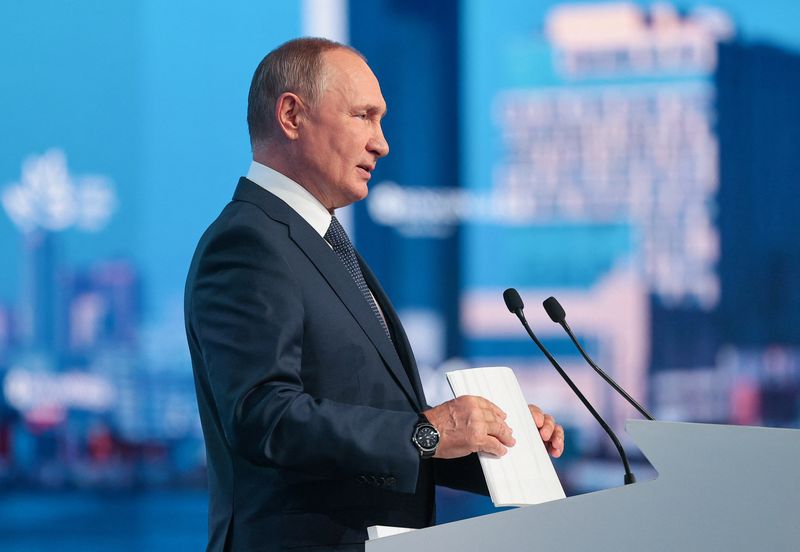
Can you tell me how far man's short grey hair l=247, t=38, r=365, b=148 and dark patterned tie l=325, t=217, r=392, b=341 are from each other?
193mm

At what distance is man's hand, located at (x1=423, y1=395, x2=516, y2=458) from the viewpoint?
52.7 inches

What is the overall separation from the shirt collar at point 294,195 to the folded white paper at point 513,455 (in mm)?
385

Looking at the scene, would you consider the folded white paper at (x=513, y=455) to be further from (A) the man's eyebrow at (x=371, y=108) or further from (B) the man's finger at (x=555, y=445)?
(A) the man's eyebrow at (x=371, y=108)

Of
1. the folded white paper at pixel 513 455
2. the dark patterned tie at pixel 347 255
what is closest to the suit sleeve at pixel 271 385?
the folded white paper at pixel 513 455

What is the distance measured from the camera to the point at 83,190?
3822 mm

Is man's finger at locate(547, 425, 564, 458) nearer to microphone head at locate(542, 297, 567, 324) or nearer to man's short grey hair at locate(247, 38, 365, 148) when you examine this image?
microphone head at locate(542, 297, 567, 324)

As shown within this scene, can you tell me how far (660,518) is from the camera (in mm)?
1056

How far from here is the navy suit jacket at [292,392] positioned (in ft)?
4.46

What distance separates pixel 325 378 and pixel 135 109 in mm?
2672

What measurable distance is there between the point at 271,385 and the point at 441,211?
9.22 ft

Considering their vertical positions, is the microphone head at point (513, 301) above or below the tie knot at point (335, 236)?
below

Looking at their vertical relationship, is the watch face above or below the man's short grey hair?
below

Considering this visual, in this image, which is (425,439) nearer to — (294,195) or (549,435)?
(549,435)

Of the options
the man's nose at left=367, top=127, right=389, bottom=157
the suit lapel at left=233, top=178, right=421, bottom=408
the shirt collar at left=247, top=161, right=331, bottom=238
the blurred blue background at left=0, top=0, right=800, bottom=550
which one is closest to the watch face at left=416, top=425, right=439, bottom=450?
the suit lapel at left=233, top=178, right=421, bottom=408
